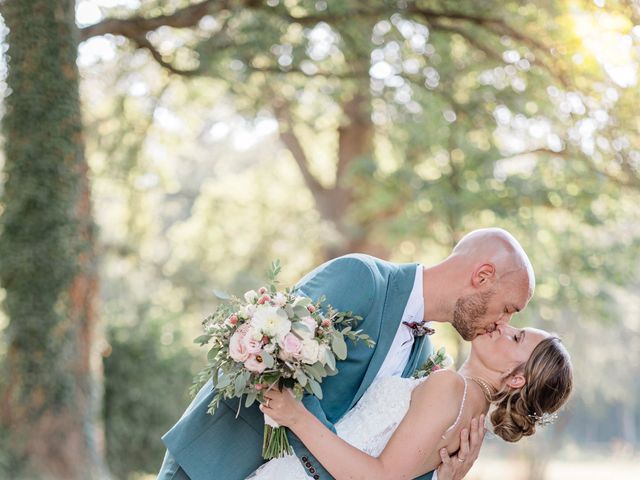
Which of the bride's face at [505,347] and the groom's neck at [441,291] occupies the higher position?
the groom's neck at [441,291]

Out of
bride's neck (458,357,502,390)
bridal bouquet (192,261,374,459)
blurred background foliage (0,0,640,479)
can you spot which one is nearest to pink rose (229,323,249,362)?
bridal bouquet (192,261,374,459)

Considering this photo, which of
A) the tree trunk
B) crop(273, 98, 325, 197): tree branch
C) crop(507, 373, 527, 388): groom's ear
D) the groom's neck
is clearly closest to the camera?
the groom's neck

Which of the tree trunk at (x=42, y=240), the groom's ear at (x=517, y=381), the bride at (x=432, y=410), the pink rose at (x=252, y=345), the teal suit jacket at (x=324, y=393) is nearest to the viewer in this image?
the pink rose at (x=252, y=345)

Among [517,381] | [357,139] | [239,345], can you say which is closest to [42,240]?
[517,381]

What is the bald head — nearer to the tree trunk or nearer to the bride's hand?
the bride's hand

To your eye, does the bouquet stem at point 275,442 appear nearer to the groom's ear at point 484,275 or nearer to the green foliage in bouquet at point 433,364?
the green foliage in bouquet at point 433,364

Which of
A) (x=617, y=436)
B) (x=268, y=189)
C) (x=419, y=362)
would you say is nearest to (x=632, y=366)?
(x=617, y=436)

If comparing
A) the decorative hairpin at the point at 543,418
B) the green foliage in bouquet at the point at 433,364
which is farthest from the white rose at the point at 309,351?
the decorative hairpin at the point at 543,418

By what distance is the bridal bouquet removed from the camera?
3.14 metres

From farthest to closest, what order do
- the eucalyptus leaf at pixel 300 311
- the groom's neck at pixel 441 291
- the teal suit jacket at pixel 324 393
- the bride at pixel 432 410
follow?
the groom's neck at pixel 441 291 → the teal suit jacket at pixel 324 393 → the bride at pixel 432 410 → the eucalyptus leaf at pixel 300 311

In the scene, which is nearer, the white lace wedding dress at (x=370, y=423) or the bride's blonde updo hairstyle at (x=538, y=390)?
the white lace wedding dress at (x=370, y=423)

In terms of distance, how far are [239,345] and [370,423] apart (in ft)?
2.40

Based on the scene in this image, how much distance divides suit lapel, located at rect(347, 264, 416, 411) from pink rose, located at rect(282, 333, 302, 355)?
0.54 m

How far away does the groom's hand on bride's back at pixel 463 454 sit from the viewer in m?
3.65
